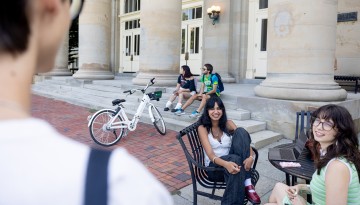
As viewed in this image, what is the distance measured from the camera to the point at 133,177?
551 mm

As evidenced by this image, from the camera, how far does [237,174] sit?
3.53 metres

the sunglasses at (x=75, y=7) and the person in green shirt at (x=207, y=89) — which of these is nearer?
the sunglasses at (x=75, y=7)

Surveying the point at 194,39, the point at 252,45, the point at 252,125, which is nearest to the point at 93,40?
the point at 194,39

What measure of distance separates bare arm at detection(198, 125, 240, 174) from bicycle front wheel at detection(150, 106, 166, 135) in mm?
3180

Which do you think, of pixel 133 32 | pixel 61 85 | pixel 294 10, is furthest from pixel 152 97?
pixel 133 32

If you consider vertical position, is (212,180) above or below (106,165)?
below

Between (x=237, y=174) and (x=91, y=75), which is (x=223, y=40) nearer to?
(x=91, y=75)

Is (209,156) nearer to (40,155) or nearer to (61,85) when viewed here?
(40,155)

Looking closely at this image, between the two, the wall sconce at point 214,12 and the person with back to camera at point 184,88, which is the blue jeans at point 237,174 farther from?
the wall sconce at point 214,12

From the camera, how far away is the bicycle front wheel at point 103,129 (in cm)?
641

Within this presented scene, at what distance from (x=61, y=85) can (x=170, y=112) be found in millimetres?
8779

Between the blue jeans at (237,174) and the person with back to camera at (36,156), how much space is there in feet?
9.96

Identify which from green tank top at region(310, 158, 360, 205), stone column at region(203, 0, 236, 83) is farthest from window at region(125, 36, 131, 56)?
green tank top at region(310, 158, 360, 205)

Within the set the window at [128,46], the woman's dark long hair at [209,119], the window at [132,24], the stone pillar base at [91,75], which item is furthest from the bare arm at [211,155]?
the window at [128,46]
